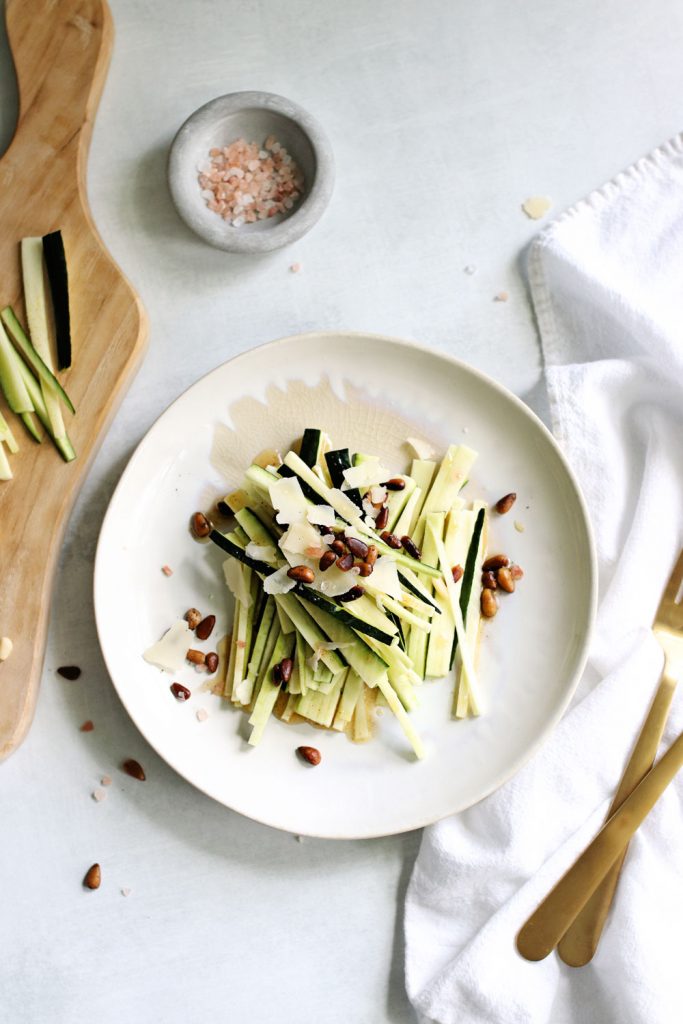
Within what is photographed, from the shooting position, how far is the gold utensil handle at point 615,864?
100.0 inches

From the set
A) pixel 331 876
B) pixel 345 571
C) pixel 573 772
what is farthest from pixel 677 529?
pixel 331 876

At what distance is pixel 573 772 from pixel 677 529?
748 millimetres

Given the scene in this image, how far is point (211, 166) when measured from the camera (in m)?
2.63

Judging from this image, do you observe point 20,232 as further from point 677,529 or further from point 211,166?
point 677,529

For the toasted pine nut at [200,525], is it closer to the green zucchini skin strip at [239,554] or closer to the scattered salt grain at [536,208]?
the green zucchini skin strip at [239,554]

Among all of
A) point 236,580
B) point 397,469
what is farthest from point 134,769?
point 397,469

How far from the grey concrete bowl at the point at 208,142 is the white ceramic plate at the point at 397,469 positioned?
0.30m

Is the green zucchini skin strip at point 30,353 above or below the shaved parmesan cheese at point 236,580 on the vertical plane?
above

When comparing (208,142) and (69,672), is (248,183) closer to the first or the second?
(208,142)

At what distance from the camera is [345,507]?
2.38 meters

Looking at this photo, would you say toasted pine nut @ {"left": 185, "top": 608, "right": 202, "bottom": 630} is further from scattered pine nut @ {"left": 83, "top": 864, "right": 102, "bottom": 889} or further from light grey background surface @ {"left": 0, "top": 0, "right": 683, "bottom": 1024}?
scattered pine nut @ {"left": 83, "top": 864, "right": 102, "bottom": 889}

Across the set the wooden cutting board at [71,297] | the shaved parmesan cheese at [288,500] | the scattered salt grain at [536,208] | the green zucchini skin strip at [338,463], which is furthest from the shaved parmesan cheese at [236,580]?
the scattered salt grain at [536,208]

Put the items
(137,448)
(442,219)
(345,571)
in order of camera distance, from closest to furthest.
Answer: (345,571) → (137,448) → (442,219)

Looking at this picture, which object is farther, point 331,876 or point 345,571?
point 331,876
